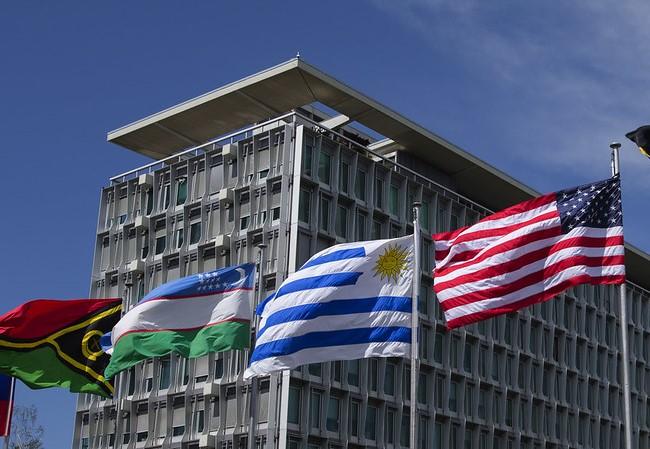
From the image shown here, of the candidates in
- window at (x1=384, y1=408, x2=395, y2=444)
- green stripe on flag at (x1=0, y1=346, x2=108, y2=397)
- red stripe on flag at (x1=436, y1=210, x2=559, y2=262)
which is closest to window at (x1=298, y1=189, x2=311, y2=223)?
window at (x1=384, y1=408, x2=395, y2=444)

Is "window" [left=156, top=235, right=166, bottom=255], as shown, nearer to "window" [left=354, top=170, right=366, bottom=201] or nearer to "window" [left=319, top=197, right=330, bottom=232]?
"window" [left=319, top=197, right=330, bottom=232]

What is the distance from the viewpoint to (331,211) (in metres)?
65.5

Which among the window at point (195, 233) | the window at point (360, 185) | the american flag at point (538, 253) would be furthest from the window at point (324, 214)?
the american flag at point (538, 253)

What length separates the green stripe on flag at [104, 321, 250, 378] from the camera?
3906 cm

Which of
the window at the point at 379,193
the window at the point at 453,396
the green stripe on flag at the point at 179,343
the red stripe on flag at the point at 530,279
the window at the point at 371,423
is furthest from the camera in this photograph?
the window at the point at 453,396

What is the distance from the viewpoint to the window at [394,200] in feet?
230

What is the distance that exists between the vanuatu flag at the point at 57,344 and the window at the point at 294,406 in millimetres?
16902

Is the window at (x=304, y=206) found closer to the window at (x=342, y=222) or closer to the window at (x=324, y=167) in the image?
the window at (x=324, y=167)

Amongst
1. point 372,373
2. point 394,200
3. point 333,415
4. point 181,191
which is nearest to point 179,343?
point 333,415

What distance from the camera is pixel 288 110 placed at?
70.2 meters

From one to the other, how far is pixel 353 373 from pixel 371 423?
9.90ft

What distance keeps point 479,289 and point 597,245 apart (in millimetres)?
3163

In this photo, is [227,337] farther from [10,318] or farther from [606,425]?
[606,425]

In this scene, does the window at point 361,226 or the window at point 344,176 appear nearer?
the window at point 344,176
